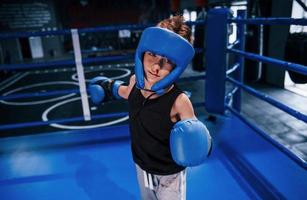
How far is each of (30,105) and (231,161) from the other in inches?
135

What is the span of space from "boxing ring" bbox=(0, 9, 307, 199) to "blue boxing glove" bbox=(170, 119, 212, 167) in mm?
750

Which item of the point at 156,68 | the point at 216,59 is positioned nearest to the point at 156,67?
the point at 156,68

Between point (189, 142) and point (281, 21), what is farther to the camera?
point (281, 21)

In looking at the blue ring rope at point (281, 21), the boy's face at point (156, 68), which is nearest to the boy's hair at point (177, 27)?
the boy's face at point (156, 68)

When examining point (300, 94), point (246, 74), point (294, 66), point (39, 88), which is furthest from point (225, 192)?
point (39, 88)

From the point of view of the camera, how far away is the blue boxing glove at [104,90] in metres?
1.52

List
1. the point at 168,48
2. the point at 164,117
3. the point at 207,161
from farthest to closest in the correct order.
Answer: the point at 207,161 < the point at 164,117 < the point at 168,48

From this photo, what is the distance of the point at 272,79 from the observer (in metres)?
4.87

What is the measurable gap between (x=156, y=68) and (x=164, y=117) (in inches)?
7.8

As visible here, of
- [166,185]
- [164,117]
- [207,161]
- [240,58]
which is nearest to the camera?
[164,117]

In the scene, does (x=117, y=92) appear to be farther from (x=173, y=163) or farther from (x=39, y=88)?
(x=39, y=88)

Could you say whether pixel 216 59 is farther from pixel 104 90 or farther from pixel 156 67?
pixel 156 67

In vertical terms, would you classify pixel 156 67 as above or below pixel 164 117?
above

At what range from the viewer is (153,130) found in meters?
1.07
